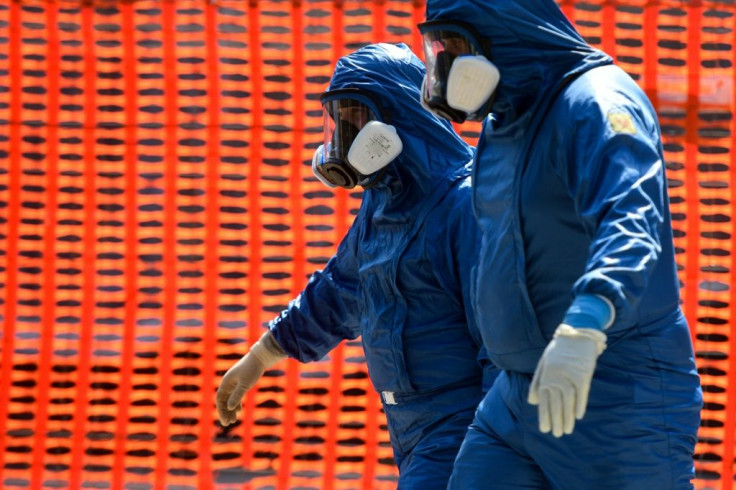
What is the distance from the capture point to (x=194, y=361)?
6492mm

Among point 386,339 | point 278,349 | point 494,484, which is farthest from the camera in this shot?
point 278,349

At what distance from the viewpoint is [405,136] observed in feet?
14.0

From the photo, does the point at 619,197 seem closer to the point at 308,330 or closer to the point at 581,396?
the point at 581,396

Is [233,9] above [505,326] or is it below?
above

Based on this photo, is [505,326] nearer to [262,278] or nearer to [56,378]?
[262,278]

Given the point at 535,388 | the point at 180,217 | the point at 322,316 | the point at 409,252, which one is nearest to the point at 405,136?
the point at 409,252

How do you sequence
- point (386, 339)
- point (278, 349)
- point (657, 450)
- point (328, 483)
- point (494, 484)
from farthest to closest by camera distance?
point (328, 483)
point (278, 349)
point (386, 339)
point (494, 484)
point (657, 450)

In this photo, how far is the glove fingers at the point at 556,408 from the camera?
2.77 m

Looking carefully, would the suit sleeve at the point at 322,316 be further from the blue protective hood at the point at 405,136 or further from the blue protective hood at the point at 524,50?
the blue protective hood at the point at 524,50

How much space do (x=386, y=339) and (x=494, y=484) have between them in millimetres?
838

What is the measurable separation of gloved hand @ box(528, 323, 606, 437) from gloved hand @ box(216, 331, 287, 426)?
6.69ft

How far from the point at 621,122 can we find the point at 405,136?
135cm

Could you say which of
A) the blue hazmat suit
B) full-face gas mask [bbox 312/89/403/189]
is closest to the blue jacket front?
the blue hazmat suit

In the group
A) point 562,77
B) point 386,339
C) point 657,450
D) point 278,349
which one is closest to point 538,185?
point 562,77
